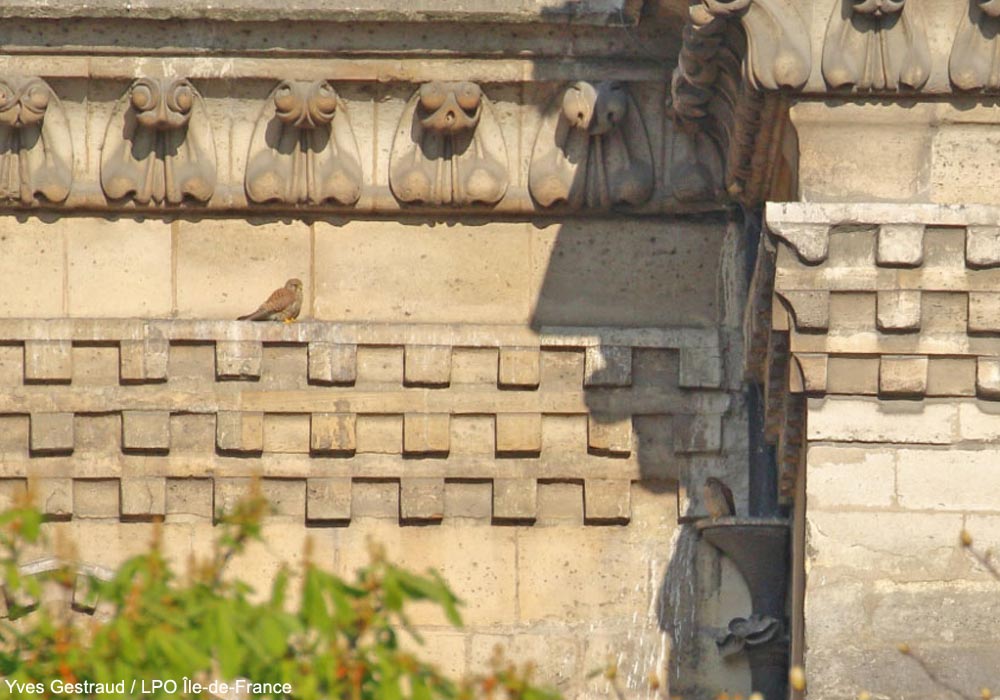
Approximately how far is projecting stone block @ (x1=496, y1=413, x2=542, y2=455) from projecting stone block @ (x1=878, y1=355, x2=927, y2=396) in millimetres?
2373

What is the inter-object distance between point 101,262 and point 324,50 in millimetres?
1348

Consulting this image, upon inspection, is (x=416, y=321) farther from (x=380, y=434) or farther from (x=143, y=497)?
(x=143, y=497)

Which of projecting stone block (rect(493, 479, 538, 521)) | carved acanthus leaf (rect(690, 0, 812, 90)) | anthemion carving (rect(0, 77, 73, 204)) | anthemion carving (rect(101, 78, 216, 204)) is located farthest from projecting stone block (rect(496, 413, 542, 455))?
carved acanthus leaf (rect(690, 0, 812, 90))

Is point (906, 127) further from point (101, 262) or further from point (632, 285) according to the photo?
point (101, 262)

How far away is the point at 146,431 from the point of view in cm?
1554

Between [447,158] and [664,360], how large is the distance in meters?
1.28

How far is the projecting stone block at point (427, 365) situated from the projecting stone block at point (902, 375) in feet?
8.62

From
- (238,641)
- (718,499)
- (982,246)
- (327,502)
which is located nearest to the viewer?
(238,641)

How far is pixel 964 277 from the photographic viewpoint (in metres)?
13.5

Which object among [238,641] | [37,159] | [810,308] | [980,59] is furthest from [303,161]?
[238,641]

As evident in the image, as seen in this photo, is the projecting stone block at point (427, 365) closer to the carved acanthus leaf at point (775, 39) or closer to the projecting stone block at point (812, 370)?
the projecting stone block at point (812, 370)

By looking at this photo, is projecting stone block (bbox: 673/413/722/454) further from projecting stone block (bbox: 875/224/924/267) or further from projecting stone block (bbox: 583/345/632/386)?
projecting stone block (bbox: 875/224/924/267)

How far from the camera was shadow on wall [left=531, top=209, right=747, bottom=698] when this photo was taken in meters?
15.4

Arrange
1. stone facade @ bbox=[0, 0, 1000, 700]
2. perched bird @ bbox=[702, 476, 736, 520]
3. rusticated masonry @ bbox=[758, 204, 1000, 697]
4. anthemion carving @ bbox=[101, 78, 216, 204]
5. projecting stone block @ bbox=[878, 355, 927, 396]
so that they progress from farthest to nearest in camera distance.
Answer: anthemion carving @ bbox=[101, 78, 216, 204], stone facade @ bbox=[0, 0, 1000, 700], perched bird @ bbox=[702, 476, 736, 520], projecting stone block @ bbox=[878, 355, 927, 396], rusticated masonry @ bbox=[758, 204, 1000, 697]
